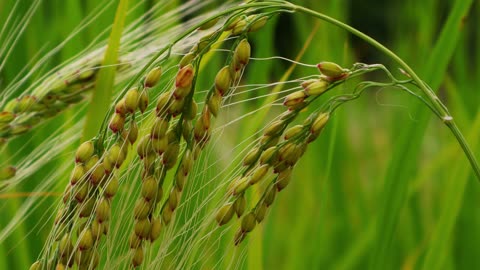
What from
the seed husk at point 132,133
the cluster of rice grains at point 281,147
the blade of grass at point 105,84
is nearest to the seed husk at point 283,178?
the cluster of rice grains at point 281,147

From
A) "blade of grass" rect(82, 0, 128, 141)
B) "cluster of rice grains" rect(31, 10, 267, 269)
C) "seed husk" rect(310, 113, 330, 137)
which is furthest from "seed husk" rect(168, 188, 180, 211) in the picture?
"blade of grass" rect(82, 0, 128, 141)

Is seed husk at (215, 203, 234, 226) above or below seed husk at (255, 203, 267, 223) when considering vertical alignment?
above

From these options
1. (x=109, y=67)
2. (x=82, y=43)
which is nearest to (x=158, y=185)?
(x=109, y=67)

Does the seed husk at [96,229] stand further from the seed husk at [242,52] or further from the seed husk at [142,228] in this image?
the seed husk at [242,52]

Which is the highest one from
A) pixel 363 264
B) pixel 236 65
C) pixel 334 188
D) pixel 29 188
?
pixel 236 65

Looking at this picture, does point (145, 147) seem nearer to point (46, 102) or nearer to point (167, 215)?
point (167, 215)

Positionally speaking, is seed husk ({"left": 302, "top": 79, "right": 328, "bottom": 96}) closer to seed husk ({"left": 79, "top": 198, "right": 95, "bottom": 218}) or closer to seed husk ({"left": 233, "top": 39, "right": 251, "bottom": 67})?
seed husk ({"left": 233, "top": 39, "right": 251, "bottom": 67})

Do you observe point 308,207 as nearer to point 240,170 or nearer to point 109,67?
point 109,67

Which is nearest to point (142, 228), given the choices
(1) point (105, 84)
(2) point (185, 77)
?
(2) point (185, 77)
